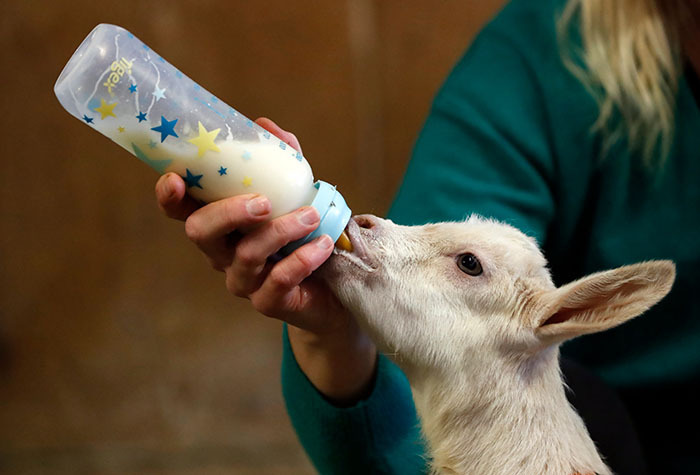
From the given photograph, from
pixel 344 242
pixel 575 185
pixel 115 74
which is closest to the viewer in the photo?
pixel 115 74

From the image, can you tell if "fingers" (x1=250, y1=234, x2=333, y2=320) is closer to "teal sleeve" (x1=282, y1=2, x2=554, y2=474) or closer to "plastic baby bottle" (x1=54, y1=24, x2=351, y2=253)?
"plastic baby bottle" (x1=54, y1=24, x2=351, y2=253)

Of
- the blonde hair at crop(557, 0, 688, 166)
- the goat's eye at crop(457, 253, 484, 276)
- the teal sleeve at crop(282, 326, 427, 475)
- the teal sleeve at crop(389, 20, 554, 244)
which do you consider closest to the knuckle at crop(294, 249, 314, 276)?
the goat's eye at crop(457, 253, 484, 276)

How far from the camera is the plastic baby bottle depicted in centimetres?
85

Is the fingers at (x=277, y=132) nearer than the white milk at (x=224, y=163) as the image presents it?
No

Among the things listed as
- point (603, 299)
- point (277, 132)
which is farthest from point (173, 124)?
point (603, 299)

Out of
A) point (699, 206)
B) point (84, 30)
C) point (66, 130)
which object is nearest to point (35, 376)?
point (66, 130)

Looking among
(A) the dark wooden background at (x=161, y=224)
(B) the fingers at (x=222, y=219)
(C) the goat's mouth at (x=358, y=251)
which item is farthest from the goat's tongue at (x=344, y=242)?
(A) the dark wooden background at (x=161, y=224)

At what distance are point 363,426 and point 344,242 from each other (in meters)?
0.34

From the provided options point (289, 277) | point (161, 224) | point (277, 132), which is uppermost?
point (277, 132)

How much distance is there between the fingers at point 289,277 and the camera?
0.91m

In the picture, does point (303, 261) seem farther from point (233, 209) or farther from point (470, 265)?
point (470, 265)

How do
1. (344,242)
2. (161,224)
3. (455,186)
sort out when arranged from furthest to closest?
(161,224)
(455,186)
(344,242)

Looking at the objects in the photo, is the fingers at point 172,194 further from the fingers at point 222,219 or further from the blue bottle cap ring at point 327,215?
the blue bottle cap ring at point 327,215

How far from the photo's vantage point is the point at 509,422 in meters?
1.04
